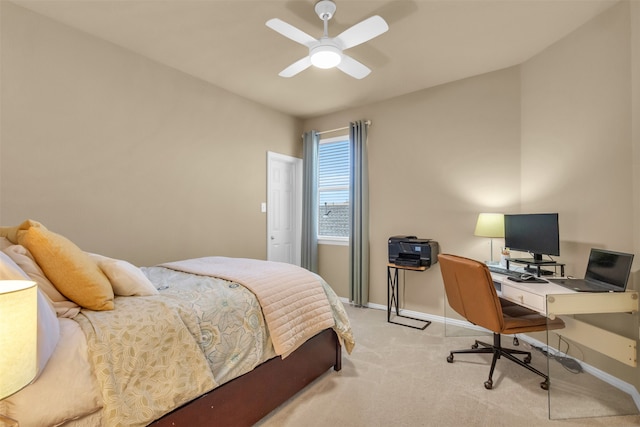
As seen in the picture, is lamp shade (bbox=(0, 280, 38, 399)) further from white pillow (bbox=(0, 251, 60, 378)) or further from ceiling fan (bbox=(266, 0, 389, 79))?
ceiling fan (bbox=(266, 0, 389, 79))

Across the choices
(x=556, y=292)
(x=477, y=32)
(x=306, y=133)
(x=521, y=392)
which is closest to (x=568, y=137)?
(x=477, y=32)

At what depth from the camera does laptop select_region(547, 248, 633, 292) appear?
191cm

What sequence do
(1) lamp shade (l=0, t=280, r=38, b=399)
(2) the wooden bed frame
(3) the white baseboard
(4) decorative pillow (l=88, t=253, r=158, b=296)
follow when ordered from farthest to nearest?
(3) the white baseboard
(4) decorative pillow (l=88, t=253, r=158, b=296)
(2) the wooden bed frame
(1) lamp shade (l=0, t=280, r=38, b=399)

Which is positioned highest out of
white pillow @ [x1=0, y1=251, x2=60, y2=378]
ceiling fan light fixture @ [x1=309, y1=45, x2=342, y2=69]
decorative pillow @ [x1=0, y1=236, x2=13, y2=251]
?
ceiling fan light fixture @ [x1=309, y1=45, x2=342, y2=69]

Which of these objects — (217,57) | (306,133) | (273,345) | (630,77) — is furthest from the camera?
(306,133)

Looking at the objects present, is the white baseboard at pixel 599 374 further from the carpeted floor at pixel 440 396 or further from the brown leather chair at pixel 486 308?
the brown leather chair at pixel 486 308

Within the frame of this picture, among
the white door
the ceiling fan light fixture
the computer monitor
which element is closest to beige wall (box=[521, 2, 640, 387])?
the computer monitor

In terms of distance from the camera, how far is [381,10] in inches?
85.7

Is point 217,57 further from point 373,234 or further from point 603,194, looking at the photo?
point 603,194

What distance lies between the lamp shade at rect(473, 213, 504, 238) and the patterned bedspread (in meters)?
2.22

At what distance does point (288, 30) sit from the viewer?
1.94 meters

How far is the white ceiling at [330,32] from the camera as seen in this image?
2.16m

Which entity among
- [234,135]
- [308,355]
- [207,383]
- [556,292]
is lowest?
[308,355]

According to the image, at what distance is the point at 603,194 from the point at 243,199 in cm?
341
